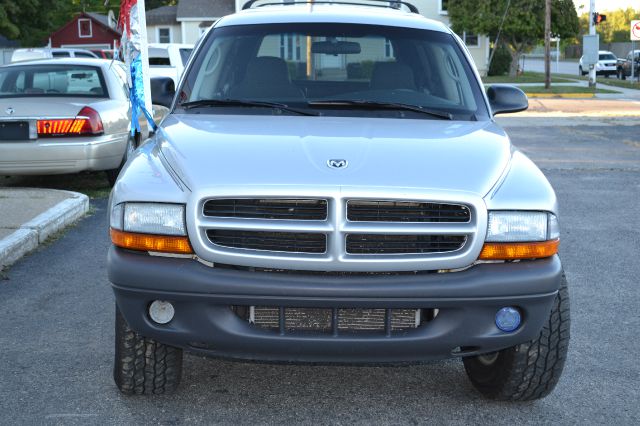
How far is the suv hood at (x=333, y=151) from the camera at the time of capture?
3.80 meters

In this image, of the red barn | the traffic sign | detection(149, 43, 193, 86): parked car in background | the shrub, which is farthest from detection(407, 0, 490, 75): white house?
detection(149, 43, 193, 86): parked car in background

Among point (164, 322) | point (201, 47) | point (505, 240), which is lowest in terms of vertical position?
point (164, 322)

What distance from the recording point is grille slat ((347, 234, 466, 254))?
12.3 ft

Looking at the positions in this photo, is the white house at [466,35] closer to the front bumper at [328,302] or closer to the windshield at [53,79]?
the windshield at [53,79]

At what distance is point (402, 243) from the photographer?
3.77 m

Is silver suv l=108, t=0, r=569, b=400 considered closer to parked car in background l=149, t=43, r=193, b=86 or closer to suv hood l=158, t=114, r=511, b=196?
suv hood l=158, t=114, r=511, b=196

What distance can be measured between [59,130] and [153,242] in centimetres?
672

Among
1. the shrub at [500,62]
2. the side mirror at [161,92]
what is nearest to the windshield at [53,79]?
the side mirror at [161,92]

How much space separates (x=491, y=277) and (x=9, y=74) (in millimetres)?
8692

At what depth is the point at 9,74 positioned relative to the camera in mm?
11047

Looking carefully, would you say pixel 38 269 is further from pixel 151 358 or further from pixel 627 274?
pixel 627 274

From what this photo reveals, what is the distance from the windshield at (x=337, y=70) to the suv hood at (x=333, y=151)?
301 mm

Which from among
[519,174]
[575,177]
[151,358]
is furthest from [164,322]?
[575,177]

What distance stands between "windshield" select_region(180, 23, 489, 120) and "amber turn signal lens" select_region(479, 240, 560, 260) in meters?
1.21
